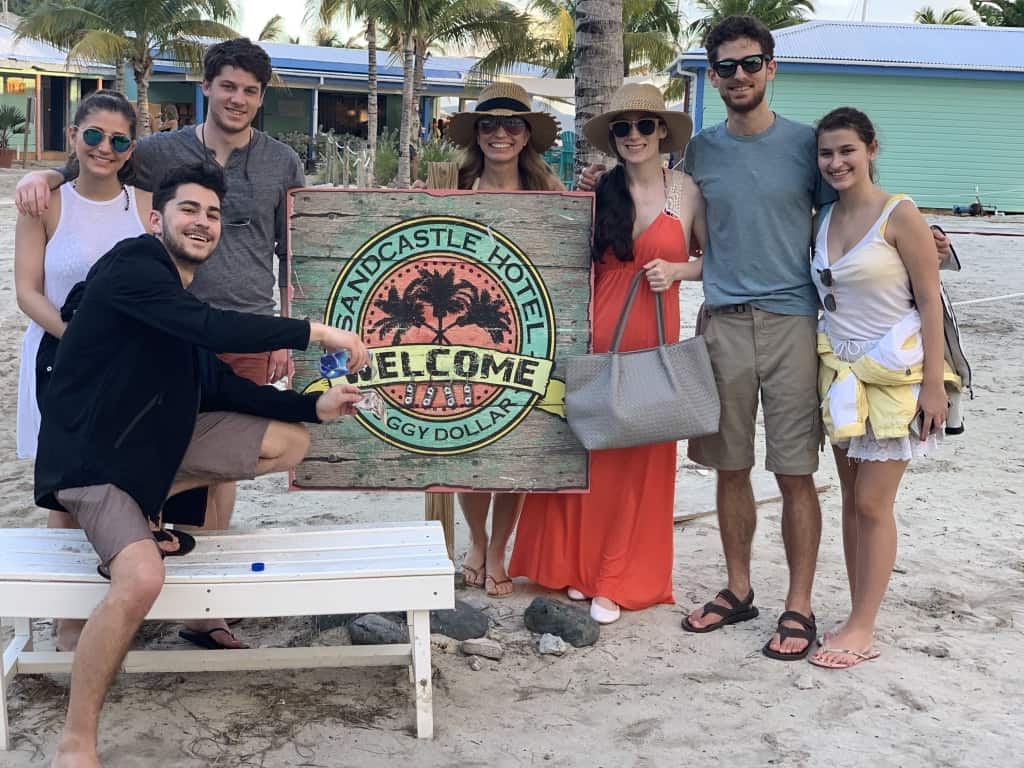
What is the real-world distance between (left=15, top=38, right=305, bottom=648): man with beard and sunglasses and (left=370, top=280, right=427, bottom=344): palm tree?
0.41m

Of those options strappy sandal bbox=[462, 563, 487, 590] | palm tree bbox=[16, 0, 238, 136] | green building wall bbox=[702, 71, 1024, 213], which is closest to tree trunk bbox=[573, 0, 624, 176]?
strappy sandal bbox=[462, 563, 487, 590]

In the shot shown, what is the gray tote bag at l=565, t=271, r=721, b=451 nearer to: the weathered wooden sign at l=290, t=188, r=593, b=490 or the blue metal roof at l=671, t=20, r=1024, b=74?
the weathered wooden sign at l=290, t=188, r=593, b=490

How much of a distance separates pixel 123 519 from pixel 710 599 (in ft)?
7.95

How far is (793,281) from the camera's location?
13.0 ft

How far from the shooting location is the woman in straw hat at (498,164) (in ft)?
14.1

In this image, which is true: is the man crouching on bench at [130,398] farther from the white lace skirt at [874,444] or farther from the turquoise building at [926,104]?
the turquoise building at [926,104]

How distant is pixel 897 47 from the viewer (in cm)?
2541

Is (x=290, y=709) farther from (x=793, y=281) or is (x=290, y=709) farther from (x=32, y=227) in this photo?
(x=793, y=281)

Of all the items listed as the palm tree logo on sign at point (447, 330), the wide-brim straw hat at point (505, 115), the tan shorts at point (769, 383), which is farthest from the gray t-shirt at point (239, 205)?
the tan shorts at point (769, 383)

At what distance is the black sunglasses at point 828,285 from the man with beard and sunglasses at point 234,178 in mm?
1935

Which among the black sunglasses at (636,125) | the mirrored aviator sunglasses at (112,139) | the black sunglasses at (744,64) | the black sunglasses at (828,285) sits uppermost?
the black sunglasses at (744,64)

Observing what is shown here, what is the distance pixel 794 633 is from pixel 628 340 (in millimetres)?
1220

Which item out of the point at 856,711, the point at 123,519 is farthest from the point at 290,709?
the point at 856,711

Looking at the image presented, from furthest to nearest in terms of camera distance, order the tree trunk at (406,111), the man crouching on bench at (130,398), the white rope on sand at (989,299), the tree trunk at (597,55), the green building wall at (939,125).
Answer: the green building wall at (939,125) → the tree trunk at (406,111) → the white rope on sand at (989,299) → the tree trunk at (597,55) → the man crouching on bench at (130,398)
